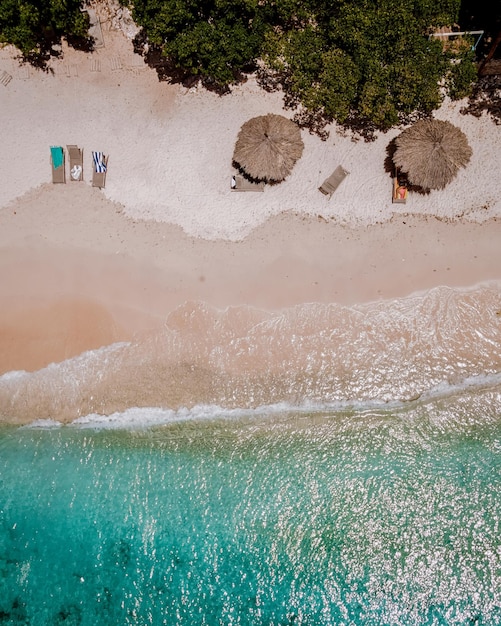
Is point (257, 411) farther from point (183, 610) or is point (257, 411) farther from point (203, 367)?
point (183, 610)

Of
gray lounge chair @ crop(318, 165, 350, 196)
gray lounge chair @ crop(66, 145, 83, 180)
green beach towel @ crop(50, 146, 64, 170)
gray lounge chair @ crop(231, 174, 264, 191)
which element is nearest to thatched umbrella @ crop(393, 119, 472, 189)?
gray lounge chair @ crop(318, 165, 350, 196)

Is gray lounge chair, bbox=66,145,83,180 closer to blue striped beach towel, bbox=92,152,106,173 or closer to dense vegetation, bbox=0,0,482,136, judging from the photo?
blue striped beach towel, bbox=92,152,106,173

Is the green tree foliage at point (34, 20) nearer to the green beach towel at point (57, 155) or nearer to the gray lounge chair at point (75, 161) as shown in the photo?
the green beach towel at point (57, 155)

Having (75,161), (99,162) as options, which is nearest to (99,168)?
(99,162)

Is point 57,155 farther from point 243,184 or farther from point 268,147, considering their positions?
point 268,147

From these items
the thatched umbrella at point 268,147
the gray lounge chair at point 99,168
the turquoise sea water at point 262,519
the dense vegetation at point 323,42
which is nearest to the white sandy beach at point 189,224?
the gray lounge chair at point 99,168
